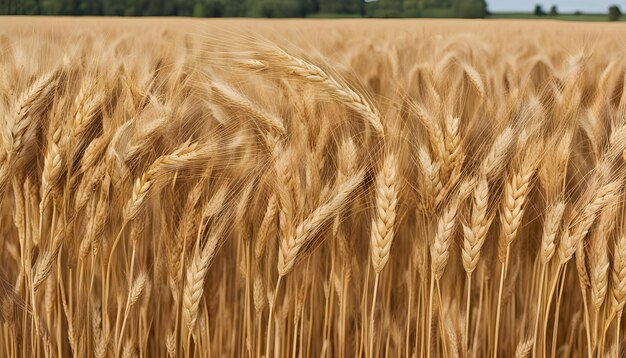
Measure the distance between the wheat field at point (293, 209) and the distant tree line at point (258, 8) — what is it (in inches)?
1008

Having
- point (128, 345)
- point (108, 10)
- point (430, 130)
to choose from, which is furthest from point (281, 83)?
point (108, 10)

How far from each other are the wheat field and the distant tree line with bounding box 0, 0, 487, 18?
84.0 feet

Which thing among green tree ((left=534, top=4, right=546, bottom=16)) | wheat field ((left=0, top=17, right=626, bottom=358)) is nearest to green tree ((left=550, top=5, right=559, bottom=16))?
green tree ((left=534, top=4, right=546, bottom=16))

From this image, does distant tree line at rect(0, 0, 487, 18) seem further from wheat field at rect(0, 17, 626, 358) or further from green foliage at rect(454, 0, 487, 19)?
wheat field at rect(0, 17, 626, 358)

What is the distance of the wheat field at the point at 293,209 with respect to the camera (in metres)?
1.21

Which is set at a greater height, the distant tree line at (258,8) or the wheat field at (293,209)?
the wheat field at (293,209)

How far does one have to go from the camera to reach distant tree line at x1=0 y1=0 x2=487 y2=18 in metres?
26.5

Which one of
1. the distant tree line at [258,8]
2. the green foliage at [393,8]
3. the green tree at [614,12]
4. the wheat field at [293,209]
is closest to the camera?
the wheat field at [293,209]

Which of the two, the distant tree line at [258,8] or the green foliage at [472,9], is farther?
the green foliage at [472,9]

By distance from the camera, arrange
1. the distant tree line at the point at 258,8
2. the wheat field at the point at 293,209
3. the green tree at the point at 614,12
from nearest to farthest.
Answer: the wheat field at the point at 293,209
the distant tree line at the point at 258,8
the green tree at the point at 614,12

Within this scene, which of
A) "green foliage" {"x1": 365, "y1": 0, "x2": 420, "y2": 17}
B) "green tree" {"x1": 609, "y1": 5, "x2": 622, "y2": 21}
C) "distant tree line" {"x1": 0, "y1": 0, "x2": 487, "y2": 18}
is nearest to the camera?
"distant tree line" {"x1": 0, "y1": 0, "x2": 487, "y2": 18}

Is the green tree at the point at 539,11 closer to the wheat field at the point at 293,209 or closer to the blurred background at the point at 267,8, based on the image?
the blurred background at the point at 267,8

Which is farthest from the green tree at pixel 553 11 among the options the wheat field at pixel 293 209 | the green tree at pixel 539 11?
the wheat field at pixel 293 209

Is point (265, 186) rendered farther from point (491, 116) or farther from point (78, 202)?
point (491, 116)
